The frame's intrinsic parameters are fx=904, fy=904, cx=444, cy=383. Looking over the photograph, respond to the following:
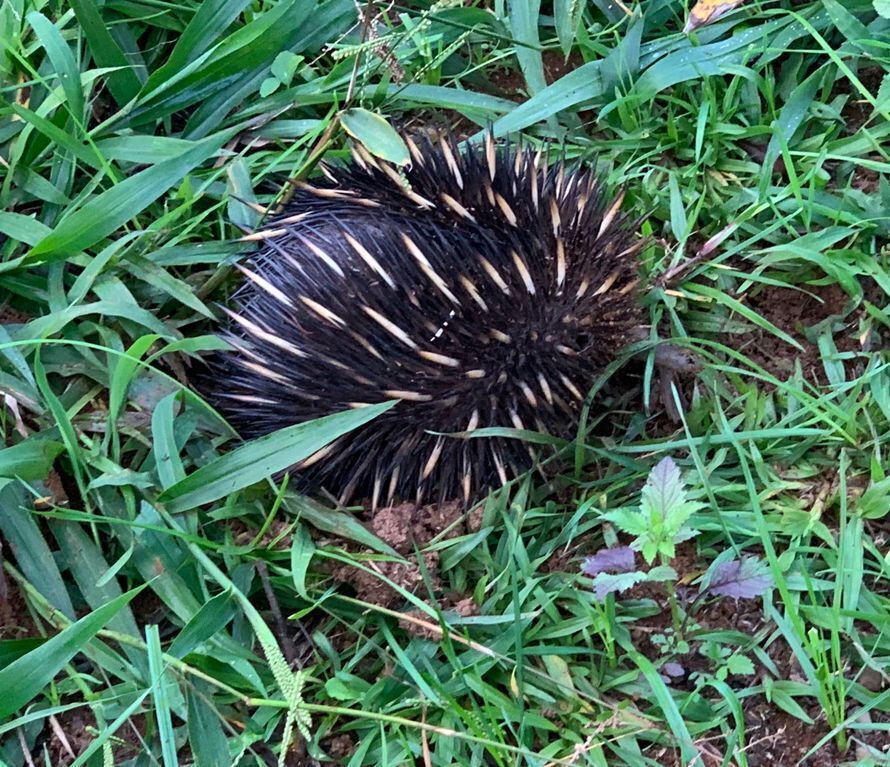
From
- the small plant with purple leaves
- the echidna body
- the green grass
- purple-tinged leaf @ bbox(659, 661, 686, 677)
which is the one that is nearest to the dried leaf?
the green grass

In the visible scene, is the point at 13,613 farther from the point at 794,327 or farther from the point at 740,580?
the point at 794,327

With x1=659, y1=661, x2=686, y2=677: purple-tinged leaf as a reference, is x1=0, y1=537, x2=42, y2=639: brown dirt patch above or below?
above

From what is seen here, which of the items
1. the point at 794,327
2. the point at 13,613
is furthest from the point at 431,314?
the point at 13,613

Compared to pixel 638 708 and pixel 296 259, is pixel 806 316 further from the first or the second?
pixel 296 259

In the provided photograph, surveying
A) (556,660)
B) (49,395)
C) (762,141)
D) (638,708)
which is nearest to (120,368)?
(49,395)

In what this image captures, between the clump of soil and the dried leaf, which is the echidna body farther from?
the dried leaf
